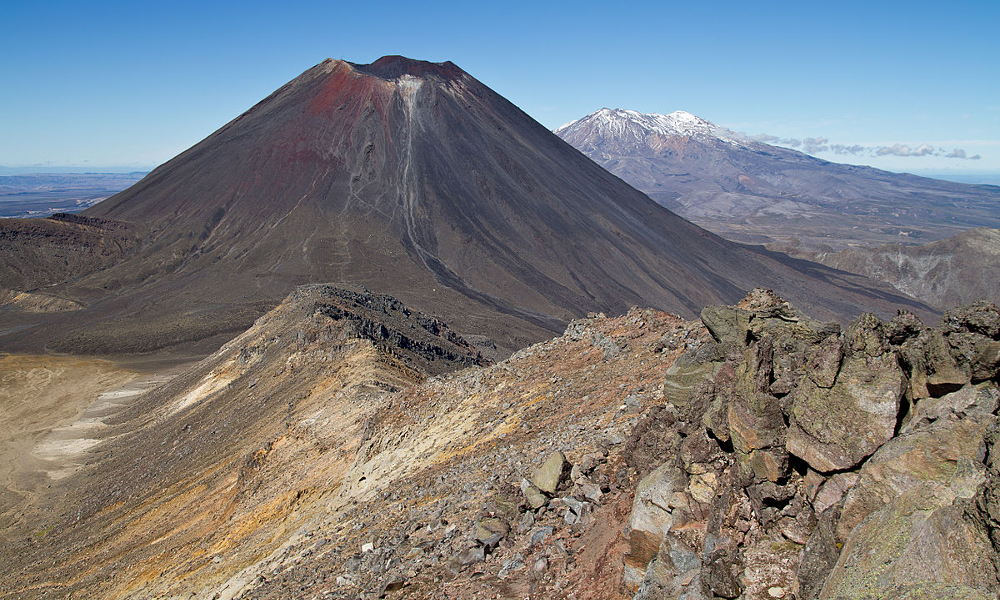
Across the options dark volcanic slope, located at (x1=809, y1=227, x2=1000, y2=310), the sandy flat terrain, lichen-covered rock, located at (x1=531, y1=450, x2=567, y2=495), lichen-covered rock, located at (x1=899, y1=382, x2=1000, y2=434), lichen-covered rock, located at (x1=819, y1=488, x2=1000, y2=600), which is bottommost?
the sandy flat terrain

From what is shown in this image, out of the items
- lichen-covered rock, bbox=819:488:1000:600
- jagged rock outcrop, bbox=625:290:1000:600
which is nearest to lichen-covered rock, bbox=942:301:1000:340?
jagged rock outcrop, bbox=625:290:1000:600

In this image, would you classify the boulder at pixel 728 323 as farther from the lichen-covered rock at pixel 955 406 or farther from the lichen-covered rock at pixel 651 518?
the lichen-covered rock at pixel 955 406

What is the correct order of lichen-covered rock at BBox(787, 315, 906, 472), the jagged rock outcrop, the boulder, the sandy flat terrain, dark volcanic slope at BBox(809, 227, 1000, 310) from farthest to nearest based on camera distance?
dark volcanic slope at BBox(809, 227, 1000, 310) → the sandy flat terrain → the boulder → lichen-covered rock at BBox(787, 315, 906, 472) → the jagged rock outcrop

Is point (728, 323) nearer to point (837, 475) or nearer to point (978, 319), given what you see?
point (837, 475)

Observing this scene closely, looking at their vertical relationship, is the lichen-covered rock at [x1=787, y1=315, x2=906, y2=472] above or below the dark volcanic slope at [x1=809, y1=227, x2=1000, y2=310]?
above

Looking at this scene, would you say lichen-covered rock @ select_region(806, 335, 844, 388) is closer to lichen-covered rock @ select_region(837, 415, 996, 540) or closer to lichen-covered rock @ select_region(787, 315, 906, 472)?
lichen-covered rock @ select_region(787, 315, 906, 472)

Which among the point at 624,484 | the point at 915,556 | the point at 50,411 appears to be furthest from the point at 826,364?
the point at 50,411
